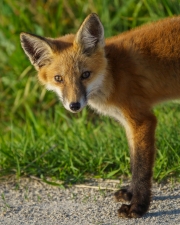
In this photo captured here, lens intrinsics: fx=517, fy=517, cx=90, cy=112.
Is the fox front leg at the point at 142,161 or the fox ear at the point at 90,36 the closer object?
the fox front leg at the point at 142,161

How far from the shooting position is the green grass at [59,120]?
509 cm

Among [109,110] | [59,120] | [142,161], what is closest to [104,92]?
[109,110]

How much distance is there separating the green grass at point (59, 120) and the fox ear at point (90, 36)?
1.13 meters

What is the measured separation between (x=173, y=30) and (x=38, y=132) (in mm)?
2299

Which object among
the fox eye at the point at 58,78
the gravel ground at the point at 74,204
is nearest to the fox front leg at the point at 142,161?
the gravel ground at the point at 74,204

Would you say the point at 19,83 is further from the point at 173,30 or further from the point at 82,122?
the point at 173,30

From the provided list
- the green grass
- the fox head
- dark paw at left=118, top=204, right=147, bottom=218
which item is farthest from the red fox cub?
the green grass

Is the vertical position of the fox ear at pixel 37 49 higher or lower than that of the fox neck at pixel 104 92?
higher

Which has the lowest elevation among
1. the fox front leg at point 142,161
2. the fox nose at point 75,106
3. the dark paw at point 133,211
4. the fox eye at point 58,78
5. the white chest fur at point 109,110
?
the dark paw at point 133,211

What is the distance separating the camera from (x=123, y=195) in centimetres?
455

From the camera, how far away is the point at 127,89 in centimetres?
457

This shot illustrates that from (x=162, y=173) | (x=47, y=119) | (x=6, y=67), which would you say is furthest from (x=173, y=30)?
(x=6, y=67)

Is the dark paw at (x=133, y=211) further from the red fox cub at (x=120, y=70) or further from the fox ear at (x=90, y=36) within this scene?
the fox ear at (x=90, y=36)

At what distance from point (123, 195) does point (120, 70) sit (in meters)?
1.11
